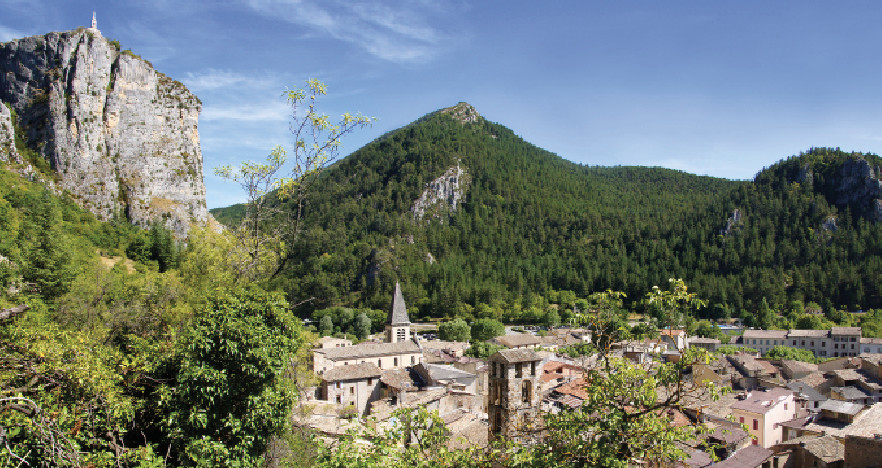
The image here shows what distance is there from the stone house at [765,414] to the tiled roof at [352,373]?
2498 cm

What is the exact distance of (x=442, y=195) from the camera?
562ft

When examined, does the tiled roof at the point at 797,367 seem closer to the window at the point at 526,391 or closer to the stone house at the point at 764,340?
the stone house at the point at 764,340

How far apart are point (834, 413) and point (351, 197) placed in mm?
146650

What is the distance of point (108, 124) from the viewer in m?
58.7

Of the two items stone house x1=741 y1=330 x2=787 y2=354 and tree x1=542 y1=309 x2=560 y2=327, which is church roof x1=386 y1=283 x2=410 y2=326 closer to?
tree x1=542 y1=309 x2=560 y2=327

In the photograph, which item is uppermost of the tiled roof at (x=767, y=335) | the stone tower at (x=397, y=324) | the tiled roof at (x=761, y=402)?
the stone tower at (x=397, y=324)

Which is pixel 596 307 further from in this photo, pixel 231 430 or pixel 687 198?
pixel 687 198

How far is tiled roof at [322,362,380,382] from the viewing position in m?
38.0

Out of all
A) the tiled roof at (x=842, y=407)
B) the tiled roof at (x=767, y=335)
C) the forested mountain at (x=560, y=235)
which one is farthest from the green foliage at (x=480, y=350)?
the tiled roof at (x=767, y=335)

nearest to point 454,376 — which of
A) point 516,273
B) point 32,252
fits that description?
point 32,252

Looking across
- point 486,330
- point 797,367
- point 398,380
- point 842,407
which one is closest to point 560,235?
point 486,330

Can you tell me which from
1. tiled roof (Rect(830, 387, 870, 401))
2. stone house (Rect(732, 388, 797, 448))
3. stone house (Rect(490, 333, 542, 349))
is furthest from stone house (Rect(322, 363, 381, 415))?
tiled roof (Rect(830, 387, 870, 401))

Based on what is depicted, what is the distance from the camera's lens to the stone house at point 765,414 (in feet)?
103

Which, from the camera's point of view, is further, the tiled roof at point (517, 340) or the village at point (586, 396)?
the tiled roof at point (517, 340)
